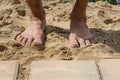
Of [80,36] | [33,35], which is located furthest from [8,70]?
[80,36]

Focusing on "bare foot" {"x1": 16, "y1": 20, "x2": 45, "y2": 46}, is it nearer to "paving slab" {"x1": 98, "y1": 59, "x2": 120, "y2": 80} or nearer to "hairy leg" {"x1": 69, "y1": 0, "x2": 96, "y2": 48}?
"hairy leg" {"x1": 69, "y1": 0, "x2": 96, "y2": 48}

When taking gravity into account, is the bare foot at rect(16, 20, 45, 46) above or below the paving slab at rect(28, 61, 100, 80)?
below

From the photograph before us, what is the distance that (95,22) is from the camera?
3281 millimetres

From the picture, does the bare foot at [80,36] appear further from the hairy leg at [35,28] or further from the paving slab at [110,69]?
the paving slab at [110,69]

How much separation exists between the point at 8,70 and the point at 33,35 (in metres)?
0.60

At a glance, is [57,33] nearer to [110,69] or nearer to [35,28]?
[35,28]

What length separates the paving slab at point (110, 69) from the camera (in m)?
2.23

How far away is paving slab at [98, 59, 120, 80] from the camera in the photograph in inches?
87.7

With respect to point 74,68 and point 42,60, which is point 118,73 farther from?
point 42,60

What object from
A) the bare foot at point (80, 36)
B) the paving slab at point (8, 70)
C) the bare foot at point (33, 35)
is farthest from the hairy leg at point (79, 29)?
the paving slab at point (8, 70)

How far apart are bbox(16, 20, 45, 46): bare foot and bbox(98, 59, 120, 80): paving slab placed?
528 millimetres

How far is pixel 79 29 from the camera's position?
2.92 metres

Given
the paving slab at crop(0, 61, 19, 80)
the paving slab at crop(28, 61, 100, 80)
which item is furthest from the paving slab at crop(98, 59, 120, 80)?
the paving slab at crop(0, 61, 19, 80)

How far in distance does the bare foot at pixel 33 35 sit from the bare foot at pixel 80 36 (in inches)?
8.7
